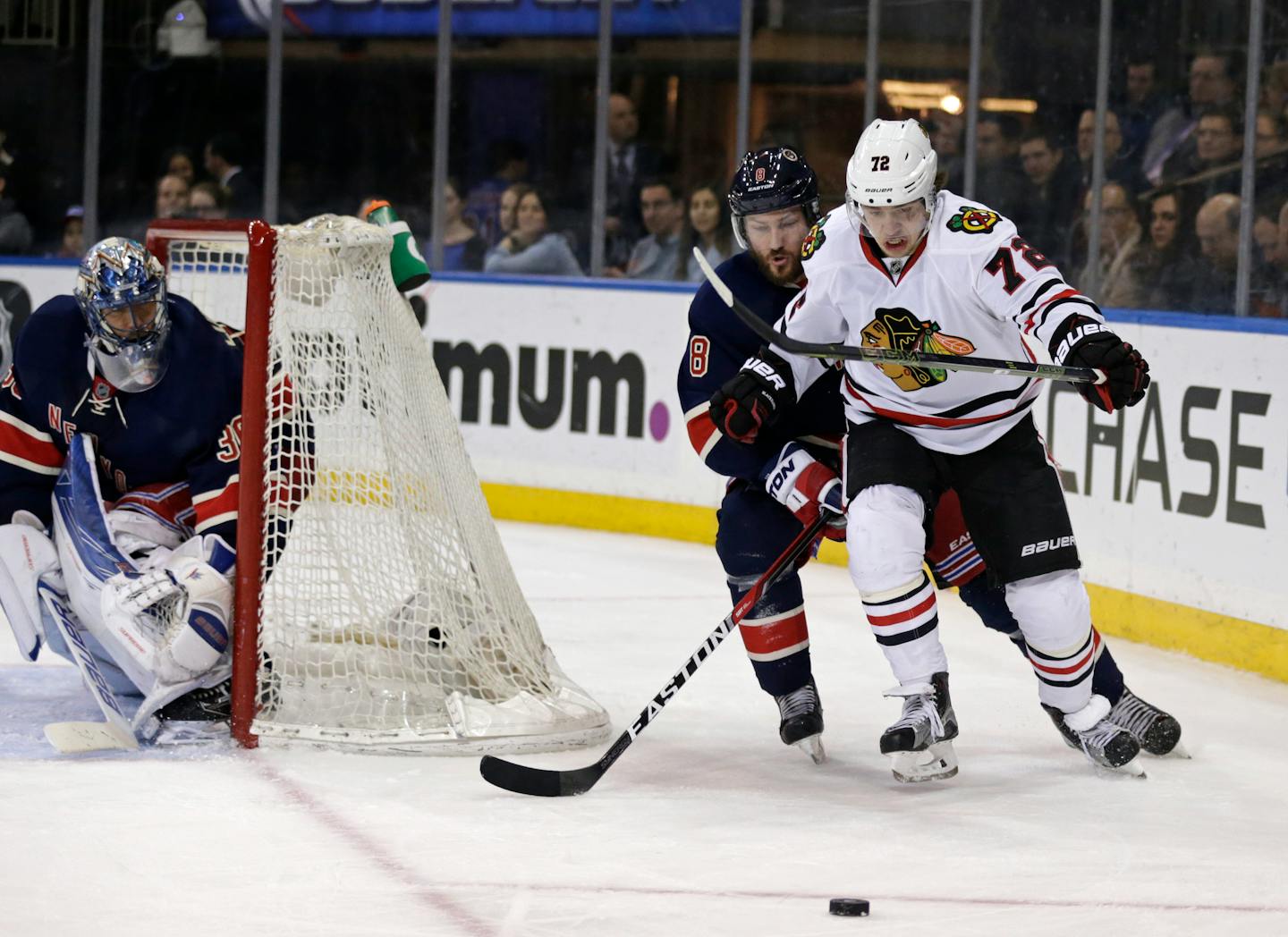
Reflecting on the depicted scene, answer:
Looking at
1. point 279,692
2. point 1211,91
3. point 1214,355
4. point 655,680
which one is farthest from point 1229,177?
point 279,692

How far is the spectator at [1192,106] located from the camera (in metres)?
4.84

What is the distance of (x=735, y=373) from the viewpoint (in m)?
3.23

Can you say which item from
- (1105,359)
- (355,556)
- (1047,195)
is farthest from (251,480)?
(1047,195)

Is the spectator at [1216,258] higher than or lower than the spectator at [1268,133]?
lower

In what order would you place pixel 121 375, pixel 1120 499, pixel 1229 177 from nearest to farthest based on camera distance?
pixel 121 375 < pixel 1120 499 < pixel 1229 177

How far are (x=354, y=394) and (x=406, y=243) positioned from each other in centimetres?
35

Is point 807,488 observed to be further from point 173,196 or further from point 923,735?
point 173,196

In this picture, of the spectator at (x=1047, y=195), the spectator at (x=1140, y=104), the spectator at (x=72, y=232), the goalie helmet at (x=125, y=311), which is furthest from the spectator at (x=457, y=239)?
the goalie helmet at (x=125, y=311)

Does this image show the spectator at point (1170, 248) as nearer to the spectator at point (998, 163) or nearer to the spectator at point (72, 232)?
the spectator at point (998, 163)

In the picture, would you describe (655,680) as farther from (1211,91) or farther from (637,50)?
(637,50)

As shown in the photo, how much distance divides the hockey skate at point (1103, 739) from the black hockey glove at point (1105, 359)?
1.87ft

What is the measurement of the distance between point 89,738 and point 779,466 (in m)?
1.23

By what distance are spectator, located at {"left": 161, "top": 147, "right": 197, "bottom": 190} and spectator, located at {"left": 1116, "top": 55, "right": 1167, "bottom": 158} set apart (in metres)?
3.60

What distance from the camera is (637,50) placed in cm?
652
